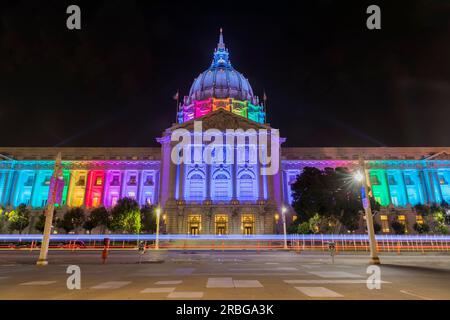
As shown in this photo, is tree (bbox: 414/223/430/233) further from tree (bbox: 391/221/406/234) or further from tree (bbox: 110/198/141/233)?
tree (bbox: 110/198/141/233)

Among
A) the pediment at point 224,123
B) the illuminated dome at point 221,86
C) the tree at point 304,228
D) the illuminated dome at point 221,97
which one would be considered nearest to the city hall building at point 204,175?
the pediment at point 224,123

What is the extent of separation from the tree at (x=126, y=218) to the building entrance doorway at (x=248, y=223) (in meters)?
20.9

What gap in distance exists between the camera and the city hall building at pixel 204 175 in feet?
224

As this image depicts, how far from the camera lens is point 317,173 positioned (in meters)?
51.5

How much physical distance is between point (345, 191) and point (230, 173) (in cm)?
2790

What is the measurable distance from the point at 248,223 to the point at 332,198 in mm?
20441

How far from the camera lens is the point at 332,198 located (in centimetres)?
4725

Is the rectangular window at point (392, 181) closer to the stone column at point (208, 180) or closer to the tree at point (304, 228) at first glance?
the tree at point (304, 228)

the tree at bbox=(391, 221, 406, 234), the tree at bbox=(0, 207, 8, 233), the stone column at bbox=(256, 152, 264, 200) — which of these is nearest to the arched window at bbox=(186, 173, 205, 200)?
the stone column at bbox=(256, 152, 264, 200)

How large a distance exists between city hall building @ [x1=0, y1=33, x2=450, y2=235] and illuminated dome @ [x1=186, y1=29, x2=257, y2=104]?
20426 mm

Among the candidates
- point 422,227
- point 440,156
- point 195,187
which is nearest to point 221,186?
point 195,187

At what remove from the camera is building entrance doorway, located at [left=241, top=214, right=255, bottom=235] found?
61281mm

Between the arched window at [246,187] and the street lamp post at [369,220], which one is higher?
the arched window at [246,187]
